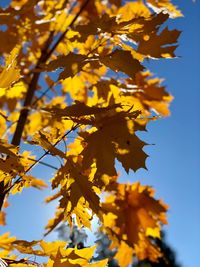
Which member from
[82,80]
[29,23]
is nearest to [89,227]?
[29,23]

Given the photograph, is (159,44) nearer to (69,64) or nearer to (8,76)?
(69,64)

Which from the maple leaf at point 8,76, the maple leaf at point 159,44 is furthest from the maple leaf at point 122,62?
the maple leaf at point 8,76

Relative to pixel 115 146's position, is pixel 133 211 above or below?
above

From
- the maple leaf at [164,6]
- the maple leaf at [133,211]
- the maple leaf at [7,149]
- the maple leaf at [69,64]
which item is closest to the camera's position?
the maple leaf at [7,149]

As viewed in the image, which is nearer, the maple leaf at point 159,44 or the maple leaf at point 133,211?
the maple leaf at point 159,44

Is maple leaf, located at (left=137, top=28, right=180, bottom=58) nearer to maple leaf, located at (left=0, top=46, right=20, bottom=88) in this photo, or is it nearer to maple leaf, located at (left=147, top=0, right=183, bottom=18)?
maple leaf, located at (left=0, top=46, right=20, bottom=88)

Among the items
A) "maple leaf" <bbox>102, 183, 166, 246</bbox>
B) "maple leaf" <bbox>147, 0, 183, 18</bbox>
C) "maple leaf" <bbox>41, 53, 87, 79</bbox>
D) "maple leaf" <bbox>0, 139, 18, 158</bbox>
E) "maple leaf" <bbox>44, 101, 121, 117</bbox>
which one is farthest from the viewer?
"maple leaf" <bbox>102, 183, 166, 246</bbox>

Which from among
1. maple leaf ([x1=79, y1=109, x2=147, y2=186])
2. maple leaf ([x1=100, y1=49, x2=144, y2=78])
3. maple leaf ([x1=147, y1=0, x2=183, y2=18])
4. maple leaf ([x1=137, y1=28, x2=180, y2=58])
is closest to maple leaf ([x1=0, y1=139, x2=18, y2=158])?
maple leaf ([x1=79, y1=109, x2=147, y2=186])

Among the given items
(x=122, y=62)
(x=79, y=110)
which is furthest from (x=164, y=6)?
(x=79, y=110)

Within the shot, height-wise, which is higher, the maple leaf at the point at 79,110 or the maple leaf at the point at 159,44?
the maple leaf at the point at 159,44

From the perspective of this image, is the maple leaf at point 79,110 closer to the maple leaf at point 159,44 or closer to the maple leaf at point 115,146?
→ the maple leaf at point 115,146

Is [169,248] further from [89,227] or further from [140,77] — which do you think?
[89,227]
